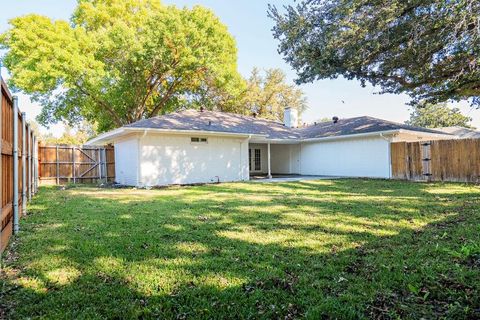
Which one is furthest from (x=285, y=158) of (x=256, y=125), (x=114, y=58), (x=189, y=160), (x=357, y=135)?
(x=114, y=58)

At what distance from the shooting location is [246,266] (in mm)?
3443

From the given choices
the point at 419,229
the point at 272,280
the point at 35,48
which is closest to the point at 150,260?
the point at 272,280

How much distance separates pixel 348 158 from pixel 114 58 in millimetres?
17572

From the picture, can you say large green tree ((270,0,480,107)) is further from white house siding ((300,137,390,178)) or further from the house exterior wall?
the house exterior wall

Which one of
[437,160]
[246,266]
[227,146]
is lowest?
[246,266]

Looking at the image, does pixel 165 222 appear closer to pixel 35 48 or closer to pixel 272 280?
pixel 272 280

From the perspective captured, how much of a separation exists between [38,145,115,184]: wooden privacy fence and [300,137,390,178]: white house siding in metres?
12.1

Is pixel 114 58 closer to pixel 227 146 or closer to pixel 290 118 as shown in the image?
pixel 227 146

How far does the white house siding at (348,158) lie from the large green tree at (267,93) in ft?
41.5

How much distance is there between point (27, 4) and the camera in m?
19.1

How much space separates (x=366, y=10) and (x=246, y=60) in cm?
2064

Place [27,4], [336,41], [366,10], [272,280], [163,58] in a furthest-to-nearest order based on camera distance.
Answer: [163,58] → [27,4] → [336,41] → [366,10] → [272,280]

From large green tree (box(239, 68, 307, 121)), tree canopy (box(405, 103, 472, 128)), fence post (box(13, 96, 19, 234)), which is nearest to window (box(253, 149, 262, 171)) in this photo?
large green tree (box(239, 68, 307, 121))

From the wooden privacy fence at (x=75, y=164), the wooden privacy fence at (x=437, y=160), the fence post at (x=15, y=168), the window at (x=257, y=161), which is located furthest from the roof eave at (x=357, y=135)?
the fence post at (x=15, y=168)
